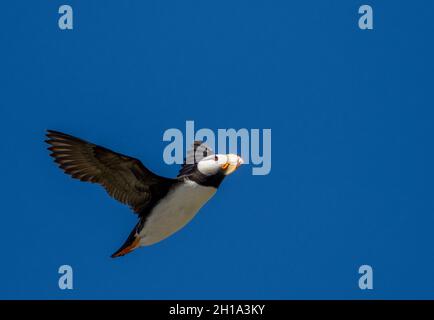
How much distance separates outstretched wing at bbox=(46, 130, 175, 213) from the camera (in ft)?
23.8

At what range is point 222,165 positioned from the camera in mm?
7141

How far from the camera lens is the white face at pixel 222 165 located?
7113mm

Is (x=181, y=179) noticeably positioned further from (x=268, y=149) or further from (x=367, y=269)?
(x=367, y=269)

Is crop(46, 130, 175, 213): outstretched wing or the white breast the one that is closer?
the white breast

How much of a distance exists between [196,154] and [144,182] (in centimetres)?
73

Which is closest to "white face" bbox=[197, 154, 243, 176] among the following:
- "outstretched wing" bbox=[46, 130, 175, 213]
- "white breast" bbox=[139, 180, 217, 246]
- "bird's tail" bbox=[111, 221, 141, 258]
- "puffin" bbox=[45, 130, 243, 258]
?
"puffin" bbox=[45, 130, 243, 258]

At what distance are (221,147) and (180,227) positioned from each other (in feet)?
3.82

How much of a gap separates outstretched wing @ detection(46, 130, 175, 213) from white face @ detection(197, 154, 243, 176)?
0.30 meters

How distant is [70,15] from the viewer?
Result: 8.74m

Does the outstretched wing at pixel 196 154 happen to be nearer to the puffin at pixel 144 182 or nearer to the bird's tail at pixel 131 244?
the puffin at pixel 144 182

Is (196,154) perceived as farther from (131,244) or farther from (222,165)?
(131,244)

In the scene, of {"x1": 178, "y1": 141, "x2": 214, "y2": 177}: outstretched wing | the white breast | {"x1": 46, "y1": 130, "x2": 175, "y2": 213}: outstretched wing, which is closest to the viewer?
the white breast

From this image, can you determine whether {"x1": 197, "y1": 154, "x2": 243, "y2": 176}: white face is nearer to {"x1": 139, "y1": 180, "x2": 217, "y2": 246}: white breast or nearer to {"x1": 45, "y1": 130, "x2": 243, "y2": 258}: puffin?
{"x1": 45, "y1": 130, "x2": 243, "y2": 258}: puffin
